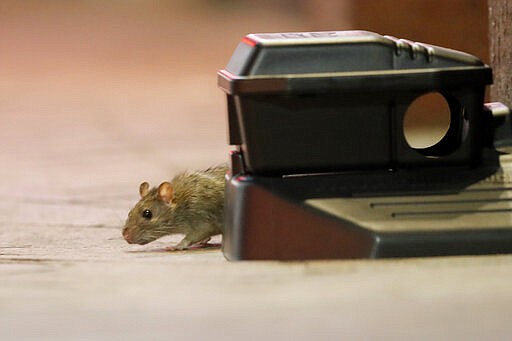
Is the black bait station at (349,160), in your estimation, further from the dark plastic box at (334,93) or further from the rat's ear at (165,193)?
the rat's ear at (165,193)

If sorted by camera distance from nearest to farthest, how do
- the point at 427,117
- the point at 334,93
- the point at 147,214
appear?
1. the point at 334,93
2. the point at 147,214
3. the point at 427,117

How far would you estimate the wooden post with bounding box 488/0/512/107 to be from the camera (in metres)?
3.11

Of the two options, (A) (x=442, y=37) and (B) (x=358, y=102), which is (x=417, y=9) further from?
(B) (x=358, y=102)

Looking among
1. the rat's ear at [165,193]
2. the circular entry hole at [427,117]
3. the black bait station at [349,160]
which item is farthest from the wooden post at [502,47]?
the circular entry hole at [427,117]

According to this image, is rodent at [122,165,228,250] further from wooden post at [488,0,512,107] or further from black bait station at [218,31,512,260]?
wooden post at [488,0,512,107]

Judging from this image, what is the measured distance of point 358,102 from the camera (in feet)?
7.67

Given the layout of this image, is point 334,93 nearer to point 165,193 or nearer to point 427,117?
point 165,193

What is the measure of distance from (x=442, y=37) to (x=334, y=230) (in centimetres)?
291

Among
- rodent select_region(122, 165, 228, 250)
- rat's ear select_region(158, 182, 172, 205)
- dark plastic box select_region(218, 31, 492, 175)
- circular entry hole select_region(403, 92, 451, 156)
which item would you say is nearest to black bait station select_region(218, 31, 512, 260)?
dark plastic box select_region(218, 31, 492, 175)

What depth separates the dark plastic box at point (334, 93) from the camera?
2303 millimetres

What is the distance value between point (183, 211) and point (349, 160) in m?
0.86

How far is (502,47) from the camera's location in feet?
10.4

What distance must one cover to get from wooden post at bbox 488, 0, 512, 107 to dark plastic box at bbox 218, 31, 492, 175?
2.51ft

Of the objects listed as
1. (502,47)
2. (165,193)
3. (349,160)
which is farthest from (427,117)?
(349,160)
